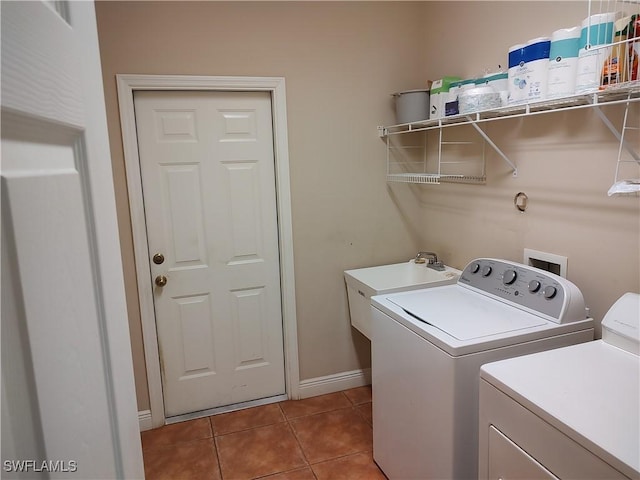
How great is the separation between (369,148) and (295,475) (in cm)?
192

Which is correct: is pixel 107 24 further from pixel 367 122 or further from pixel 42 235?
pixel 42 235

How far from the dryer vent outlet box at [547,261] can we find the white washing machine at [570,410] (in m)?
0.36

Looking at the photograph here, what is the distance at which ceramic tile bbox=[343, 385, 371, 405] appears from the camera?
281cm

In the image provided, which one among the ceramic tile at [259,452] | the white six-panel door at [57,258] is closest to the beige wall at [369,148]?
the ceramic tile at [259,452]

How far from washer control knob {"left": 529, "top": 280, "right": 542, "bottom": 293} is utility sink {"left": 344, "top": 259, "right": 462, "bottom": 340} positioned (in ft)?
1.95

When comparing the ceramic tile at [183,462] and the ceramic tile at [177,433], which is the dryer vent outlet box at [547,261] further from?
the ceramic tile at [177,433]

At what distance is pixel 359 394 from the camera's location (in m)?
2.88

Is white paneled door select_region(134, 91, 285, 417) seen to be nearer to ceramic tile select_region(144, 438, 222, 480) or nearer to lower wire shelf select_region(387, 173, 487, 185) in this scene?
ceramic tile select_region(144, 438, 222, 480)

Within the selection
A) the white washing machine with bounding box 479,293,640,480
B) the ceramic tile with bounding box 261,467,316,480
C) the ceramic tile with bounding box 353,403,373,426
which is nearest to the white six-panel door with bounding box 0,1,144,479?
the white washing machine with bounding box 479,293,640,480

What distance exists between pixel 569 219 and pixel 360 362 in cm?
170

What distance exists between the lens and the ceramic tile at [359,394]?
9.21ft

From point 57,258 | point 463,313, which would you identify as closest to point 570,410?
point 463,313

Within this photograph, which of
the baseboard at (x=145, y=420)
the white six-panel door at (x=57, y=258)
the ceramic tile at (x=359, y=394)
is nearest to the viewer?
the white six-panel door at (x=57, y=258)

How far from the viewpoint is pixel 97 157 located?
1.97 ft
